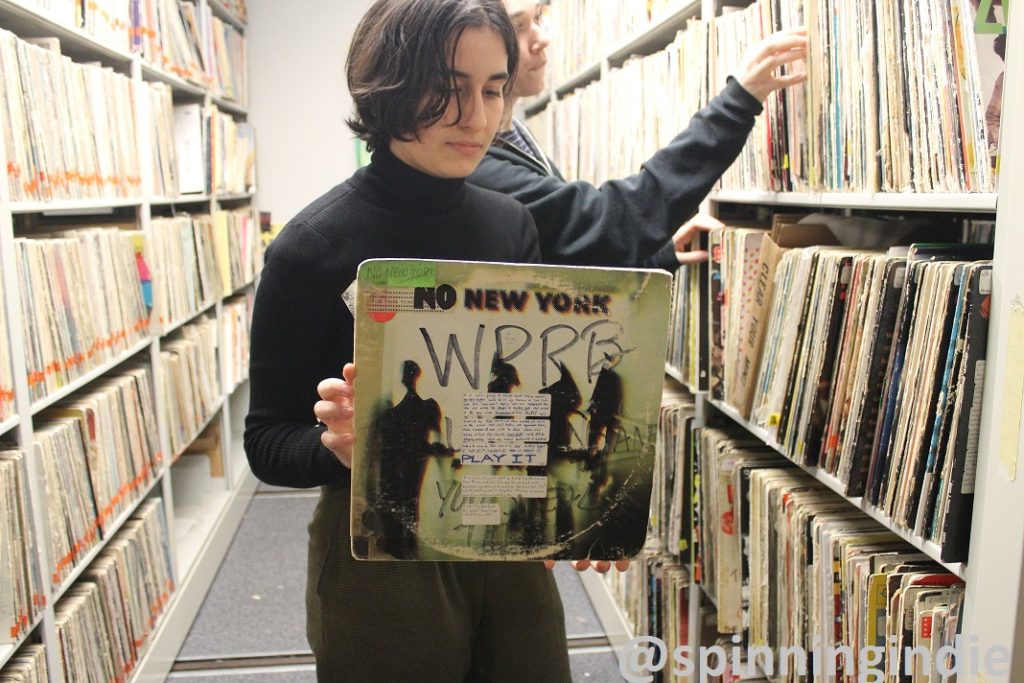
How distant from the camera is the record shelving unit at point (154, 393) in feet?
4.90

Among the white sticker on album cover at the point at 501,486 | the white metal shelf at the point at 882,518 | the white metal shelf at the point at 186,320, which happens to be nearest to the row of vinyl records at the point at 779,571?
the white metal shelf at the point at 882,518

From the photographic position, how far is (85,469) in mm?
1782

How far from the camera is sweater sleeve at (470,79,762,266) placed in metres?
1.37

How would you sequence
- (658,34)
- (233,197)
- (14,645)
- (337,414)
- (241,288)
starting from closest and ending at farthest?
(337,414) → (14,645) → (658,34) → (233,197) → (241,288)

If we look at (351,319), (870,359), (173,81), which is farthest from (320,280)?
(173,81)

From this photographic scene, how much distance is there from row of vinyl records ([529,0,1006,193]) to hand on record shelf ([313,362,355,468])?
2.27 feet

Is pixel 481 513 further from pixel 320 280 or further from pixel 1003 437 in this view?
pixel 1003 437

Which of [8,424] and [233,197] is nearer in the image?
[8,424]

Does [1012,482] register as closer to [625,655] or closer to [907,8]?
[907,8]

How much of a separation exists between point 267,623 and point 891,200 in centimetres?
205

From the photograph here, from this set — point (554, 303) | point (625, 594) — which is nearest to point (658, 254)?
point (554, 303)

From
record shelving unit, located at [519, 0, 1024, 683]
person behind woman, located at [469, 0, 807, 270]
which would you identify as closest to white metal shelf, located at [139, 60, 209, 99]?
person behind woman, located at [469, 0, 807, 270]

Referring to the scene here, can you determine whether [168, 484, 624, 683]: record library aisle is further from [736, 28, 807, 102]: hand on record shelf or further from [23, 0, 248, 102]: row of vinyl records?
[23, 0, 248, 102]: row of vinyl records

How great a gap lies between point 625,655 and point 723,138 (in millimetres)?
1348
